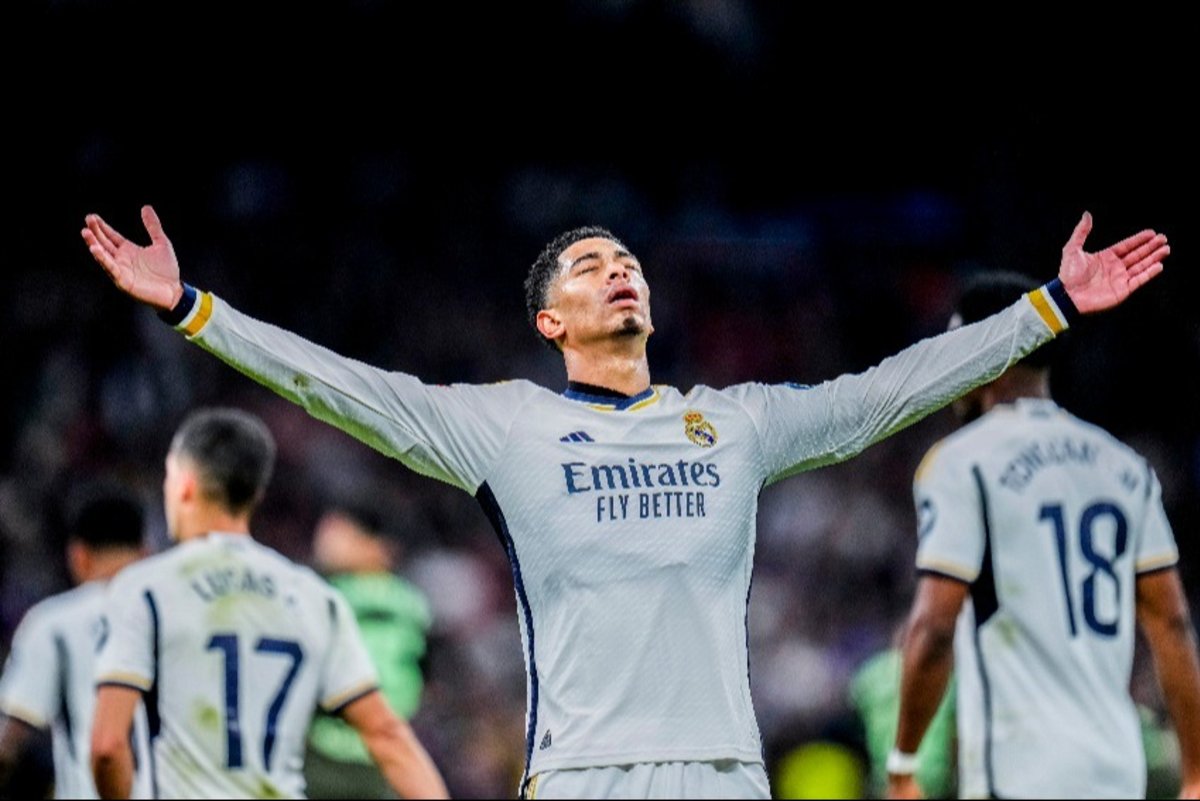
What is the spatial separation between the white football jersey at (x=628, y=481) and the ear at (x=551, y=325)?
0.27m

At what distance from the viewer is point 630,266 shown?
4785 millimetres

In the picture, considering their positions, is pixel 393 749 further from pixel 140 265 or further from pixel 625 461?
pixel 140 265

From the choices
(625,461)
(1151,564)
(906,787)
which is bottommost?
(906,787)

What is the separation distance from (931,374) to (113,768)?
2.43 m

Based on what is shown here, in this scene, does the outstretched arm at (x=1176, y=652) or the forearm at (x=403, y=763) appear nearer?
the outstretched arm at (x=1176, y=652)

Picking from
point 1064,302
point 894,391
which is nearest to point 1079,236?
point 1064,302

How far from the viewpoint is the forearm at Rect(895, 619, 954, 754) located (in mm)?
4809

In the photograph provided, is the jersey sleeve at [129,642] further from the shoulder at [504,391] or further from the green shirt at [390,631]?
the green shirt at [390,631]

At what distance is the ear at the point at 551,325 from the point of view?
4.86 m

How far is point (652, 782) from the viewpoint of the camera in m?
4.09

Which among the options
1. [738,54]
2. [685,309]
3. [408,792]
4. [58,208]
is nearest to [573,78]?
[738,54]

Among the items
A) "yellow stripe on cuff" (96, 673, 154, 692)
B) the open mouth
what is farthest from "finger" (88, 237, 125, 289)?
"yellow stripe on cuff" (96, 673, 154, 692)

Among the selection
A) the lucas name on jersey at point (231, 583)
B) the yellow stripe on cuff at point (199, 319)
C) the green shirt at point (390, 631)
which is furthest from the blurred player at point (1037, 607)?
the green shirt at point (390, 631)

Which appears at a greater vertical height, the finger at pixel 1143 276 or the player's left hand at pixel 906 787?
the finger at pixel 1143 276
